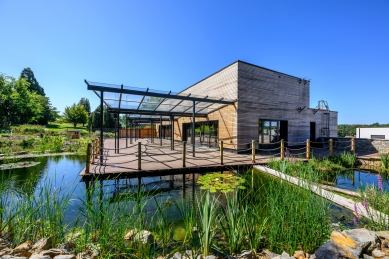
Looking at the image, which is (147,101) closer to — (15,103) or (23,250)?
(23,250)

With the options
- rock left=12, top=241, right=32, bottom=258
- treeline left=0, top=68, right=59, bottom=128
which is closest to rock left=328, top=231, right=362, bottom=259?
rock left=12, top=241, right=32, bottom=258

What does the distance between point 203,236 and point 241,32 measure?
1209cm

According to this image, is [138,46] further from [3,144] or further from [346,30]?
[3,144]

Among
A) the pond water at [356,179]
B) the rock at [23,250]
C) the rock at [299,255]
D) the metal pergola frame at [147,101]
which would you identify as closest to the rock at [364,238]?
the rock at [299,255]

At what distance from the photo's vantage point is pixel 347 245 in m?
1.79

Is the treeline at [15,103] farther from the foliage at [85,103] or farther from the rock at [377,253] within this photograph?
the rock at [377,253]

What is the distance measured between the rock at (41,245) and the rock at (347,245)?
10.9 ft

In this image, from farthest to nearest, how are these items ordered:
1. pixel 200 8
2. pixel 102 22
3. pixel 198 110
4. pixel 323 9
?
pixel 198 110
pixel 200 8
pixel 102 22
pixel 323 9

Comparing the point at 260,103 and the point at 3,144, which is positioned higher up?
the point at 260,103

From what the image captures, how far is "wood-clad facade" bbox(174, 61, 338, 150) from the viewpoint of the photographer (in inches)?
413

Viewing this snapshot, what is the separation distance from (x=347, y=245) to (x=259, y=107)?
33.6 ft

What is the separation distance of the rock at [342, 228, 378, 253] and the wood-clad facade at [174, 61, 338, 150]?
27.2ft

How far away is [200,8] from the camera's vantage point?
27.3 ft

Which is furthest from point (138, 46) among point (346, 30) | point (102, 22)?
point (346, 30)
